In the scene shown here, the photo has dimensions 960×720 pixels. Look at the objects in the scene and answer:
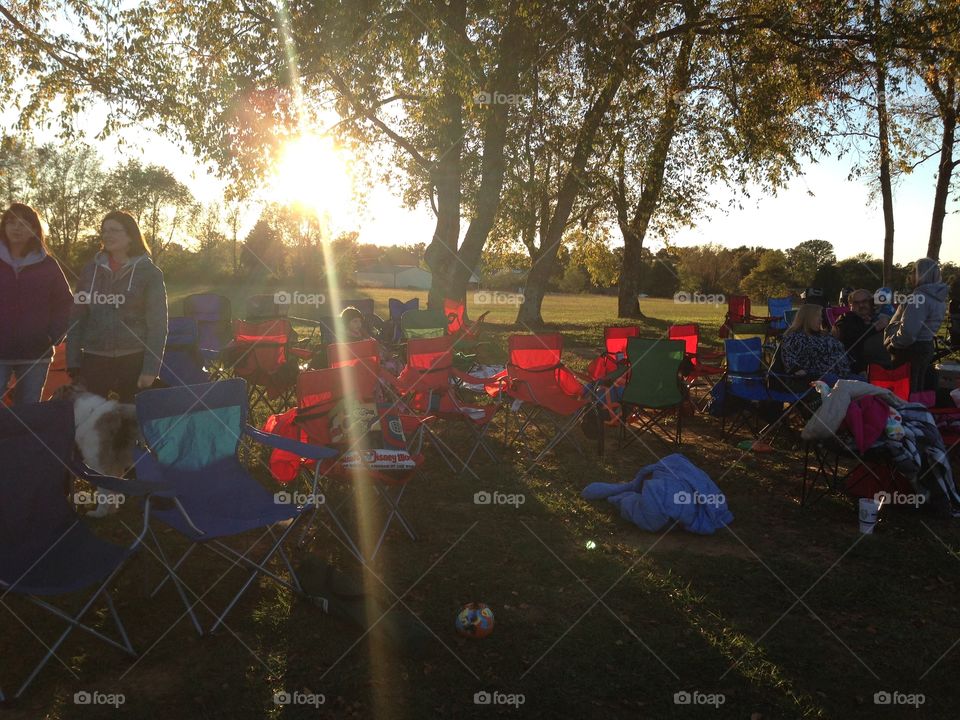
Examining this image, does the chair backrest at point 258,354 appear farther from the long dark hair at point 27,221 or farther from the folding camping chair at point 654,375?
the folding camping chair at point 654,375

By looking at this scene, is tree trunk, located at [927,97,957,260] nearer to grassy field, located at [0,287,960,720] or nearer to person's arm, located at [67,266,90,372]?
grassy field, located at [0,287,960,720]

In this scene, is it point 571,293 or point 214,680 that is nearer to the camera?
point 214,680

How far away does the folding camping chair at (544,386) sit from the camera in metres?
6.93

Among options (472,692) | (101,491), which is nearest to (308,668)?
(472,692)

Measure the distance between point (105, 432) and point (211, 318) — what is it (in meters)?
5.99

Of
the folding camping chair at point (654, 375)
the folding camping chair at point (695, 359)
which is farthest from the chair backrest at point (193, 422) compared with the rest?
the folding camping chair at point (695, 359)

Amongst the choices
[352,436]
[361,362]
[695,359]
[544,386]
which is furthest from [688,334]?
[352,436]

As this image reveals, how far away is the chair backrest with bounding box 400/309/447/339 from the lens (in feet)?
32.2

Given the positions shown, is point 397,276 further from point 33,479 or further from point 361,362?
point 33,479

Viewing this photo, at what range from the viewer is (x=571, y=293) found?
225ft

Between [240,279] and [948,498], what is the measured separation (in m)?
56.0

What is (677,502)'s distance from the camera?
5109 millimetres

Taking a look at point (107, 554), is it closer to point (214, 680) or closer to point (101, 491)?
point (214, 680)

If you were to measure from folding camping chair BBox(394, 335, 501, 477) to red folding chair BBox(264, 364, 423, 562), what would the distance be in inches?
36.6
